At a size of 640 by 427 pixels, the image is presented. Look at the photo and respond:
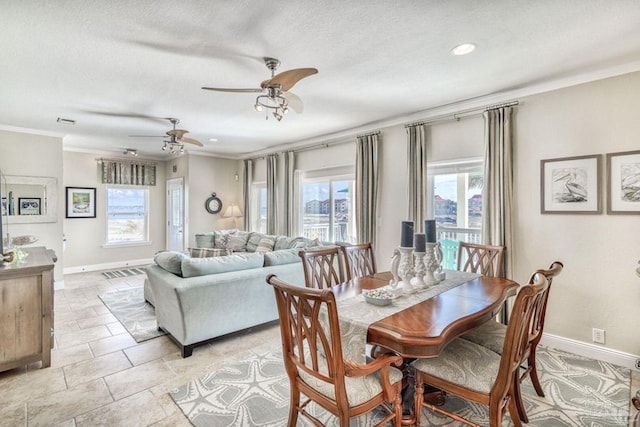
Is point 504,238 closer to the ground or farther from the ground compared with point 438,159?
closer to the ground

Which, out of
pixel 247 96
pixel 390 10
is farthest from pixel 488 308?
pixel 247 96

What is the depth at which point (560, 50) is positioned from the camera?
2.44 meters

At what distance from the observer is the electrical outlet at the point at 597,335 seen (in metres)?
2.85

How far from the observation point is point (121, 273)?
21.2 feet

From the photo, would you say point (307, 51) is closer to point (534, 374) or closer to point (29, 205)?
point (534, 374)

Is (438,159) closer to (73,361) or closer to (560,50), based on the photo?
(560,50)

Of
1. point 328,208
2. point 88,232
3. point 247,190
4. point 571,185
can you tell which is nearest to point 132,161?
point 88,232

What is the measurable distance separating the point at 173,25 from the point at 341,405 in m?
2.52

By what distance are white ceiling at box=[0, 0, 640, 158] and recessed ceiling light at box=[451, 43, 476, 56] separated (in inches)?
2.3

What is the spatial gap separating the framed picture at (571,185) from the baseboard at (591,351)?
1257mm

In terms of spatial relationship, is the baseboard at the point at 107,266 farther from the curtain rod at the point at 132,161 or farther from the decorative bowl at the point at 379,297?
the decorative bowl at the point at 379,297

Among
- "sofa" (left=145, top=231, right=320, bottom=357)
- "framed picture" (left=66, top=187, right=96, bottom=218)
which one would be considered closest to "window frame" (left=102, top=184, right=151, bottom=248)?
"framed picture" (left=66, top=187, right=96, bottom=218)

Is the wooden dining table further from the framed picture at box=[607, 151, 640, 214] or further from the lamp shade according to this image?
the lamp shade

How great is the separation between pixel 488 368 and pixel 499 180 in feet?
7.35
